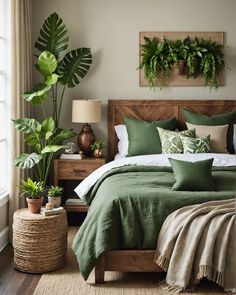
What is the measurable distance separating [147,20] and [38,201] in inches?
106

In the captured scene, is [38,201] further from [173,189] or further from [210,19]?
[210,19]

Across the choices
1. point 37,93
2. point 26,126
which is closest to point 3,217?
point 26,126

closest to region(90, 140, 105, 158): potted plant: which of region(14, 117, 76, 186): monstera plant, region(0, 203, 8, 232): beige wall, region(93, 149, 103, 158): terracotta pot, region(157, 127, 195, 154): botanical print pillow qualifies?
region(93, 149, 103, 158): terracotta pot

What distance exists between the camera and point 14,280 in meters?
3.66

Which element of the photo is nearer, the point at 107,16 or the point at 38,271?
the point at 38,271

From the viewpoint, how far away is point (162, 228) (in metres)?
3.41

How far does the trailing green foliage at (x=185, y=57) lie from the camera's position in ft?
17.7

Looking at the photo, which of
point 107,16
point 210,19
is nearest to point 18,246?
point 107,16

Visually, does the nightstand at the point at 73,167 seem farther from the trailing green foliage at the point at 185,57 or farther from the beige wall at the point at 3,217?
the trailing green foliage at the point at 185,57

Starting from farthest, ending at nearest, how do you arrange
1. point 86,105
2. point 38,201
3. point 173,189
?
1. point 86,105
2. point 38,201
3. point 173,189

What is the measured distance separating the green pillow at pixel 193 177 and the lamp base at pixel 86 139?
1.72m

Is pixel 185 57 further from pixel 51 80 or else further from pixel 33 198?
pixel 33 198

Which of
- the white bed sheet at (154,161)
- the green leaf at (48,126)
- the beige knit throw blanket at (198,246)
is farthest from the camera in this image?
the green leaf at (48,126)

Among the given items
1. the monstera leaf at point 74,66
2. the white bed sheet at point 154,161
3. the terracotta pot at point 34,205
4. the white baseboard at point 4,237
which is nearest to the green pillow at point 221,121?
the white bed sheet at point 154,161
